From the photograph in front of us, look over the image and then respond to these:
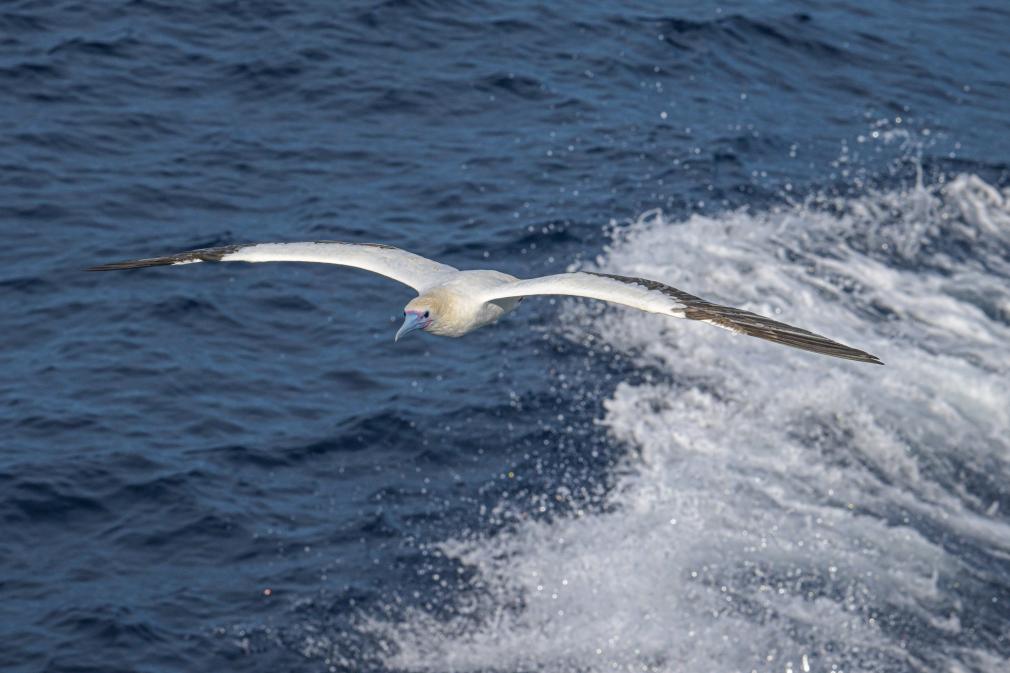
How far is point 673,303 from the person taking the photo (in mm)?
10125

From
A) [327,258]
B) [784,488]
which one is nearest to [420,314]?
[327,258]

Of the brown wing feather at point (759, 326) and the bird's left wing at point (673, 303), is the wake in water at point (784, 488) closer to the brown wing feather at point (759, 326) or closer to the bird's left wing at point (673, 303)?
the bird's left wing at point (673, 303)

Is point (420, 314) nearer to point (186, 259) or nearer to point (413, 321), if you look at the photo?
point (413, 321)

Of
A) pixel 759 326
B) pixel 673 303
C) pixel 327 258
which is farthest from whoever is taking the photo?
pixel 327 258

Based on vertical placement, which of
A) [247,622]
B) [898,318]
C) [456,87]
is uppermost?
[456,87]

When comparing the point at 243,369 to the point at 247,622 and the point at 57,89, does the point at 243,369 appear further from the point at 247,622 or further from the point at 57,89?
the point at 57,89

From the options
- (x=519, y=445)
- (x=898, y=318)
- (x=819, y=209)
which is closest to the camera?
(x=519, y=445)

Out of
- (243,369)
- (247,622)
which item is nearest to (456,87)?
(243,369)

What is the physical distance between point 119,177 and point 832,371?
30.6 feet

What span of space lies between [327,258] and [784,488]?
5.75 meters

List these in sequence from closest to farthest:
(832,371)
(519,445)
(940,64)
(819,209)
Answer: (519,445), (832,371), (819,209), (940,64)

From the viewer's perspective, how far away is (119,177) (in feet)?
61.6

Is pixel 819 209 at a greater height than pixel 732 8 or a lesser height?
lesser

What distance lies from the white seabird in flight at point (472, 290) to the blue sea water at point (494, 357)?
2.85 meters
